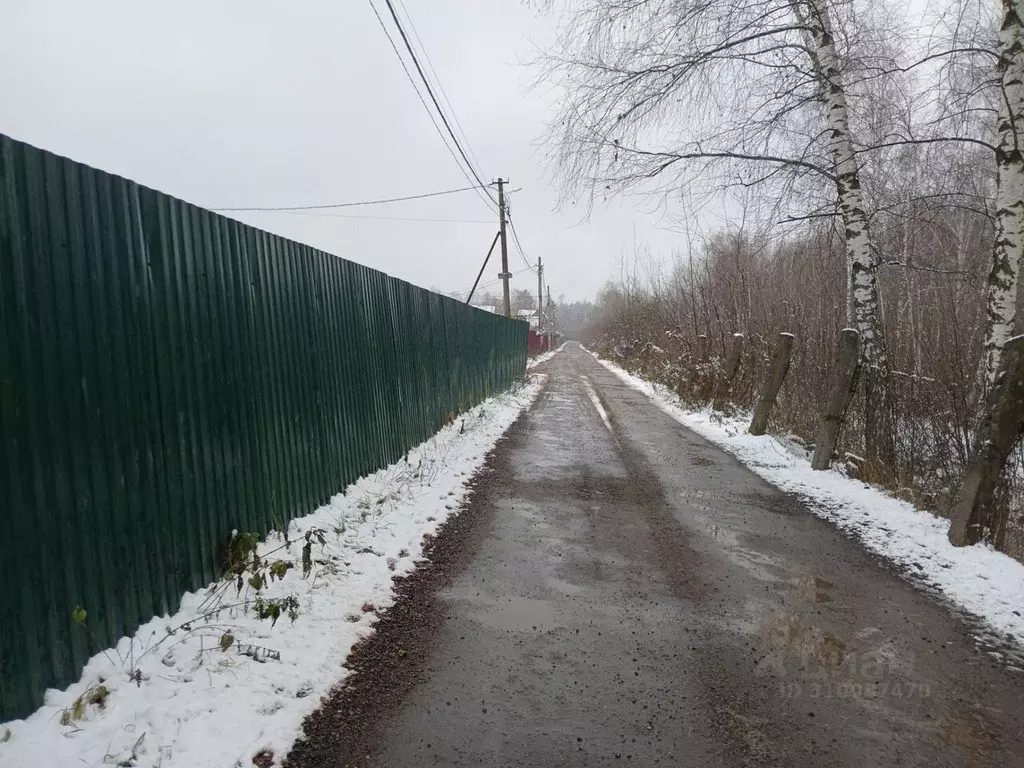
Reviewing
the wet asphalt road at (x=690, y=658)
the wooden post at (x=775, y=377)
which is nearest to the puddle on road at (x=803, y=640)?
the wet asphalt road at (x=690, y=658)

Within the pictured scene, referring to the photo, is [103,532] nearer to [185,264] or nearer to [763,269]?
[185,264]

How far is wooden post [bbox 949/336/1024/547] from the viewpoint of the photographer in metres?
4.21

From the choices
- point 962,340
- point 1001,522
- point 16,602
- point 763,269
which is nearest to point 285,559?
point 16,602

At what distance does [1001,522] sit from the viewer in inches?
175

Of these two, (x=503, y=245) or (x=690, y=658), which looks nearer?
(x=690, y=658)

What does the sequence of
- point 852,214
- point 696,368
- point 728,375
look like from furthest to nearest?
1. point 696,368
2. point 728,375
3. point 852,214

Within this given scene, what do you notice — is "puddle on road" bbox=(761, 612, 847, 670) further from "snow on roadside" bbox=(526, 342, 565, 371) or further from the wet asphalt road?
"snow on roadside" bbox=(526, 342, 565, 371)

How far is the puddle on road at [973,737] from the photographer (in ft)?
7.63

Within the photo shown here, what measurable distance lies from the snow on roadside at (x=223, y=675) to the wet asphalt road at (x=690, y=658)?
1.43ft

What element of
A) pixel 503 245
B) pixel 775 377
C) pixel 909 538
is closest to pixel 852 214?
pixel 775 377

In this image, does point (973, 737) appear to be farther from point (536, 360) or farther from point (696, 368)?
point (536, 360)

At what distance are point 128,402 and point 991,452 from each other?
18.2ft

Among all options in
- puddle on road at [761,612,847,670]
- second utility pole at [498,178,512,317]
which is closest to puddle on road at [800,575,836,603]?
puddle on road at [761,612,847,670]

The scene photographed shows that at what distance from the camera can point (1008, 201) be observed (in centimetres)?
560
